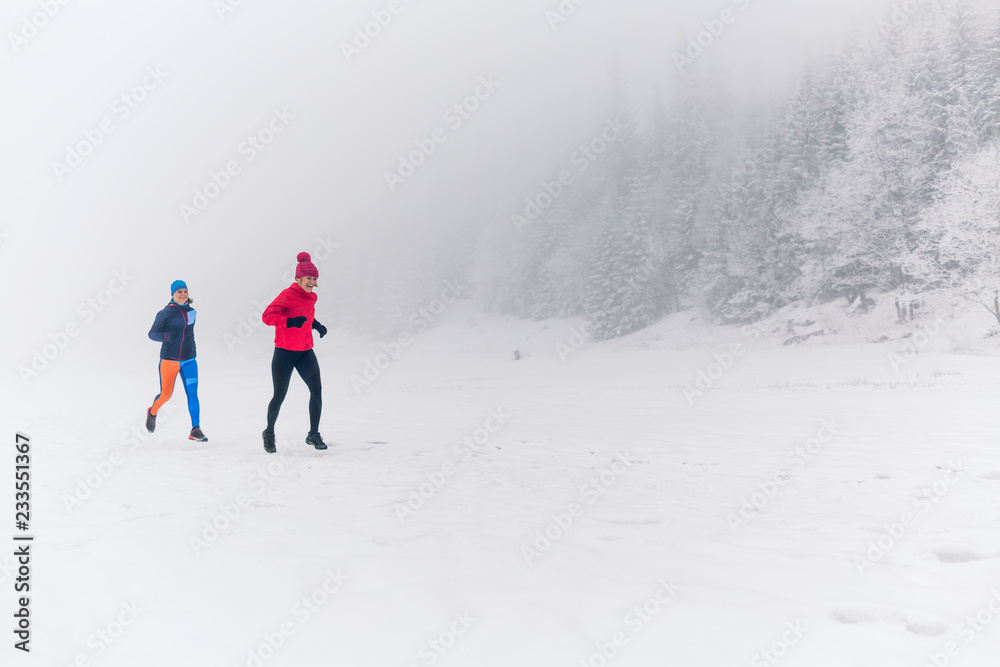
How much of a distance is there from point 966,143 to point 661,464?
31957mm

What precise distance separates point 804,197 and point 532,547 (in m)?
37.6

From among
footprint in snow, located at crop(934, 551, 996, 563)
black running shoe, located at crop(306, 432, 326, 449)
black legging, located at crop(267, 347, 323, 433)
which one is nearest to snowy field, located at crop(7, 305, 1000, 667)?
footprint in snow, located at crop(934, 551, 996, 563)

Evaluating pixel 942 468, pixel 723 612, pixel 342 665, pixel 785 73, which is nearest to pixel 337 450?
pixel 342 665

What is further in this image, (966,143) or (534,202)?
(534,202)

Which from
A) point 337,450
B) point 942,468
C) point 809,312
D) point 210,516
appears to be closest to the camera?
point 210,516

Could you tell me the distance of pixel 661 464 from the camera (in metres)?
6.11

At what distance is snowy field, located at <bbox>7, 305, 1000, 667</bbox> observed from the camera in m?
2.26

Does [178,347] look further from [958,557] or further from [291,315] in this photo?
[958,557]

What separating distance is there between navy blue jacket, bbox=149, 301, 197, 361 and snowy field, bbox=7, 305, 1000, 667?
4.84ft

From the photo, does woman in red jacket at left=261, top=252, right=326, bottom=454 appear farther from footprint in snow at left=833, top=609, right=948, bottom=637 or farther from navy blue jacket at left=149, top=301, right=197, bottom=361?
footprint in snow at left=833, top=609, right=948, bottom=637

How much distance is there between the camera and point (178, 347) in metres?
8.11

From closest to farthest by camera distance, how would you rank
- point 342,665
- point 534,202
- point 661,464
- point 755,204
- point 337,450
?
point 342,665 < point 661,464 < point 337,450 < point 755,204 < point 534,202

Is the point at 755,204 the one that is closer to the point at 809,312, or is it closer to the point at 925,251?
the point at 809,312

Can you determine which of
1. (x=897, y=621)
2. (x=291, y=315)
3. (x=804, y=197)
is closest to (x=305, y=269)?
(x=291, y=315)
